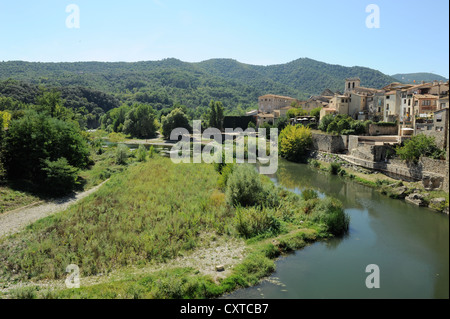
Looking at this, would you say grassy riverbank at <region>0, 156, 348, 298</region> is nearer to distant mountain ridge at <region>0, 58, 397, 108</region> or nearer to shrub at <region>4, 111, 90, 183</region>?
shrub at <region>4, 111, 90, 183</region>

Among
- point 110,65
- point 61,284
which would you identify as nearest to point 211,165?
point 61,284

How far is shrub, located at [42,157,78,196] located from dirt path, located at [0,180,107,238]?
0.90 metres

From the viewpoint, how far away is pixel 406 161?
2181 cm

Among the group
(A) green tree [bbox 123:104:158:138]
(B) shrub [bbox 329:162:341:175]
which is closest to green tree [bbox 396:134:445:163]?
(B) shrub [bbox 329:162:341:175]

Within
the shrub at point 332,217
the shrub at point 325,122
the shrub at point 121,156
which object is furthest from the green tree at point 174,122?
the shrub at point 332,217

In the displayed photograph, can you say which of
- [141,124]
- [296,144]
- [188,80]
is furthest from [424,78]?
[188,80]

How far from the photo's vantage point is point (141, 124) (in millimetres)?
56188

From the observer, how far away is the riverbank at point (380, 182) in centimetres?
1708

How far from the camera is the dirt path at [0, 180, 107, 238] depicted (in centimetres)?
1355

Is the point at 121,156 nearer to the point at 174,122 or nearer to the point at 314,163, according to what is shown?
the point at 314,163

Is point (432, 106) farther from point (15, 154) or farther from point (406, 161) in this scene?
point (15, 154)

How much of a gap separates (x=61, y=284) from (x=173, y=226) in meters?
4.87

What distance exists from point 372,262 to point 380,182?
12630 millimetres

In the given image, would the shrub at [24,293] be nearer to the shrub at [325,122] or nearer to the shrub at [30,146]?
the shrub at [30,146]
